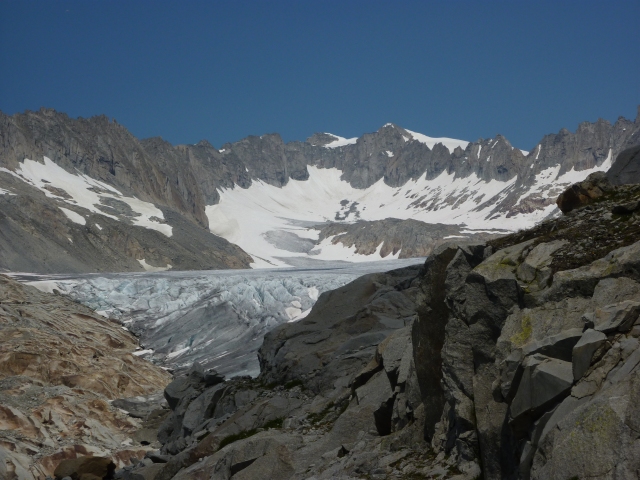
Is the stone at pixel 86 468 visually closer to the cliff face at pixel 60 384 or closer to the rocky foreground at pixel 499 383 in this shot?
the cliff face at pixel 60 384

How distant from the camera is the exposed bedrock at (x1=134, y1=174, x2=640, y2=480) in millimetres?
8922

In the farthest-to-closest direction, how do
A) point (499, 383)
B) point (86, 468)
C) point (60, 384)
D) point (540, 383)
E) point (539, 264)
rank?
point (60, 384) → point (86, 468) → point (539, 264) → point (499, 383) → point (540, 383)

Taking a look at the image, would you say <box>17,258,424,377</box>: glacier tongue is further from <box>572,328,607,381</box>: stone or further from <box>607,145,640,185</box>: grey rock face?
<box>572,328,607,381</box>: stone

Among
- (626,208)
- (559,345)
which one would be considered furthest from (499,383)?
(626,208)

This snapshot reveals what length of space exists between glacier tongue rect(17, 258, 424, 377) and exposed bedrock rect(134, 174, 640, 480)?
137ft

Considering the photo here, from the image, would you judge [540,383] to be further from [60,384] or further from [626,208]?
[60,384]

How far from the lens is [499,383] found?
10.8 meters

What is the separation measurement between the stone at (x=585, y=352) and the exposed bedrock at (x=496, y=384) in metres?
0.02

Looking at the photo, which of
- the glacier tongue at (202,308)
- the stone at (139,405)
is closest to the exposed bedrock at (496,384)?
the stone at (139,405)

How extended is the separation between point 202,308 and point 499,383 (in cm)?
7257

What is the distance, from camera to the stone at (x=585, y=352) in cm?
932

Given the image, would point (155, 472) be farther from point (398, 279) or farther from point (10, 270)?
point (10, 270)

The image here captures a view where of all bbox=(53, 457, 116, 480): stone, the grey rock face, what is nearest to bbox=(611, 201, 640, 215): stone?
the grey rock face

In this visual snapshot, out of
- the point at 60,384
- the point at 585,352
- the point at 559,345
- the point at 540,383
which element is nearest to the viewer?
the point at 585,352
